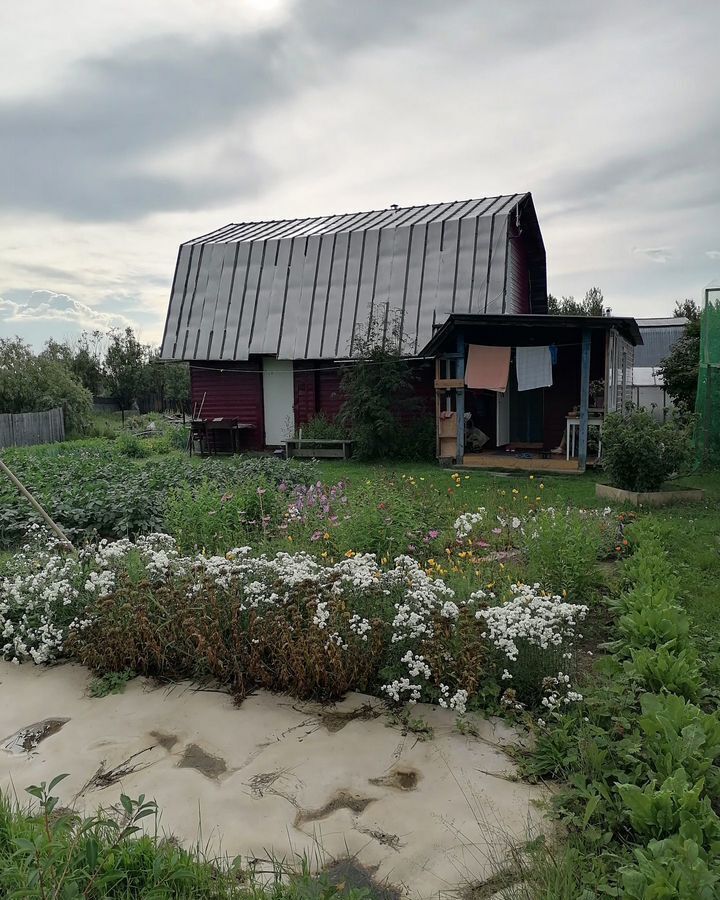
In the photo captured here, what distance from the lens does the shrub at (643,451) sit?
28.3ft

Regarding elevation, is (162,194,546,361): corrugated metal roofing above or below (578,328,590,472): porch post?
above

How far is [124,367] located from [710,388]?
95.4 ft

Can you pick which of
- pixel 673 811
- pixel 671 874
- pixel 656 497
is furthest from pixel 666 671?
pixel 656 497

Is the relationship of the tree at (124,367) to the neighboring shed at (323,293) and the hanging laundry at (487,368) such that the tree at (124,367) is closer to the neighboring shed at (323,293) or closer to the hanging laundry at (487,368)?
the neighboring shed at (323,293)

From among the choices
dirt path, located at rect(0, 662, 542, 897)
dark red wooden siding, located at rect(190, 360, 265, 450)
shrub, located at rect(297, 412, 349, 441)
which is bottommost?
dirt path, located at rect(0, 662, 542, 897)

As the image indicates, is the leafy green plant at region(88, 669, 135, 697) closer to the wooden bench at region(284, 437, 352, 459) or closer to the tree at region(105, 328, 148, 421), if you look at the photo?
the wooden bench at region(284, 437, 352, 459)

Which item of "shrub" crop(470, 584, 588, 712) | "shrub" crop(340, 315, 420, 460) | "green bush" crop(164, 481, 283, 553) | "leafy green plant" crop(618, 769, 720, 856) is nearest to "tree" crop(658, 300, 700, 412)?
"shrub" crop(340, 315, 420, 460)

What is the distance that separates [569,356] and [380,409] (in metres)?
4.75

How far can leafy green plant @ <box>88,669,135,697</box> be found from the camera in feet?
13.6

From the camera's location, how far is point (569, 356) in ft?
50.8

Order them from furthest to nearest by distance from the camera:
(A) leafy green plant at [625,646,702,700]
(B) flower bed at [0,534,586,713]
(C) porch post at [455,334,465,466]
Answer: (C) porch post at [455,334,465,466]
(B) flower bed at [0,534,586,713]
(A) leafy green plant at [625,646,702,700]

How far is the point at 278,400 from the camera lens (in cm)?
1819

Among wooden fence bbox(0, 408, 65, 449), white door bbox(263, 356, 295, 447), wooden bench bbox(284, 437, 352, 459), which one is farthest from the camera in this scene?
wooden fence bbox(0, 408, 65, 449)

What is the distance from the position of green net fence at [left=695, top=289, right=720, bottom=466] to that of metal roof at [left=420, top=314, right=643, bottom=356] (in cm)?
134
